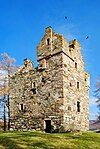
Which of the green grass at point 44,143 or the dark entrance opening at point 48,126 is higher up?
the dark entrance opening at point 48,126

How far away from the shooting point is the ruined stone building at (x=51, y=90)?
41406mm

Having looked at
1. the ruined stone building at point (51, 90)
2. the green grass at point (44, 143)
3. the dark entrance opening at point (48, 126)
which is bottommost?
the green grass at point (44, 143)

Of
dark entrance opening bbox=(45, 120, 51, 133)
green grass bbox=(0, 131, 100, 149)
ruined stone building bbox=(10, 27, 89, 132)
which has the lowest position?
green grass bbox=(0, 131, 100, 149)

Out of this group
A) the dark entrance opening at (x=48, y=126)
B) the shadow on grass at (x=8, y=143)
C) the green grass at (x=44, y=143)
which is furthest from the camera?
the dark entrance opening at (x=48, y=126)

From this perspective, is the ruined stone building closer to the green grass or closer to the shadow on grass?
the green grass

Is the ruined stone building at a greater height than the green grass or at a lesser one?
greater

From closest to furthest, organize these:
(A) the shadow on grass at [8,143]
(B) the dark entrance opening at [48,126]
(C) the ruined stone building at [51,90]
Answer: (A) the shadow on grass at [8,143]
(C) the ruined stone building at [51,90]
(B) the dark entrance opening at [48,126]

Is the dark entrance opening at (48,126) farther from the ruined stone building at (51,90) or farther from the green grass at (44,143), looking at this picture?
the green grass at (44,143)

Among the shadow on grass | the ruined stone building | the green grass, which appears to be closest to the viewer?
the shadow on grass

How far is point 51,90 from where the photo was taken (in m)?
42.2

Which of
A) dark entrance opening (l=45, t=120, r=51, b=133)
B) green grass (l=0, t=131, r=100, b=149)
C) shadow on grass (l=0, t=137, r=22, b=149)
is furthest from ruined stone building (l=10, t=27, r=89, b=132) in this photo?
shadow on grass (l=0, t=137, r=22, b=149)

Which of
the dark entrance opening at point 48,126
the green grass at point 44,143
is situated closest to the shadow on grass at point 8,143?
the green grass at point 44,143

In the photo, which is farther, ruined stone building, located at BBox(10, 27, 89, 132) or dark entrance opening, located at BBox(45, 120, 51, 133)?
dark entrance opening, located at BBox(45, 120, 51, 133)

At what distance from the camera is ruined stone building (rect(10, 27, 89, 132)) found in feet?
136
